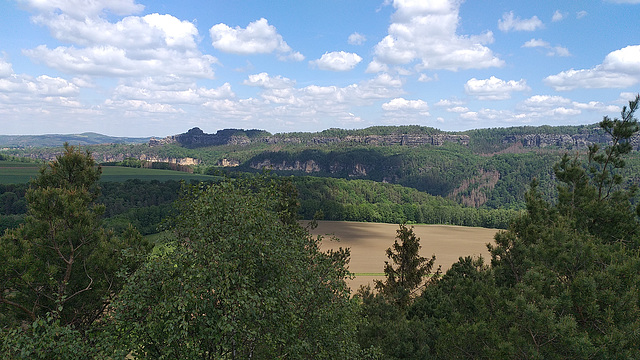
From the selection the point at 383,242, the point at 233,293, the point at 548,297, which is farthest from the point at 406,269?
the point at 383,242

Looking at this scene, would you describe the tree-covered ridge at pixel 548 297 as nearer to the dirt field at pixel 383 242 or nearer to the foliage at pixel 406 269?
the foliage at pixel 406 269

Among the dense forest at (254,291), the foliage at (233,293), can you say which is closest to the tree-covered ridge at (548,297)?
the dense forest at (254,291)

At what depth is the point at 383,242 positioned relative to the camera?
105 metres

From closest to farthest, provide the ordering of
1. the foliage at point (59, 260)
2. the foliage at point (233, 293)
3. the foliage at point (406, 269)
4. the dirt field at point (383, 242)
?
1. the foliage at point (233, 293)
2. the foliage at point (59, 260)
3. the foliage at point (406, 269)
4. the dirt field at point (383, 242)

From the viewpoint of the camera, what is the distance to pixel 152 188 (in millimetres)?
132000

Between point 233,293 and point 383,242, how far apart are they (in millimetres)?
96879

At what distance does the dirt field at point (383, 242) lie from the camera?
3191 inches

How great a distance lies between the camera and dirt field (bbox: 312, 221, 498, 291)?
81.1m

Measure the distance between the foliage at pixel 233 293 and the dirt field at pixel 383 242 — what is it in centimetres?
4768

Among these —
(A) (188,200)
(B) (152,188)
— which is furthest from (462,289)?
(B) (152,188)

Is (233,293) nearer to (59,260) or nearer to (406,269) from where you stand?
(59,260)

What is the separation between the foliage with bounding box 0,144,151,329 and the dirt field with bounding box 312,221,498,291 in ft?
151

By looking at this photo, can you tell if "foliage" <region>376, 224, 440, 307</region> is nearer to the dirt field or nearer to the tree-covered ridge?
the tree-covered ridge

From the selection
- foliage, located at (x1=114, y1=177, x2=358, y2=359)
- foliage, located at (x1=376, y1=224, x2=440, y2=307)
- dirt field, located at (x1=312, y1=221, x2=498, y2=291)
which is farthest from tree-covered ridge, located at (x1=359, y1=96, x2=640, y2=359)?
dirt field, located at (x1=312, y1=221, x2=498, y2=291)
